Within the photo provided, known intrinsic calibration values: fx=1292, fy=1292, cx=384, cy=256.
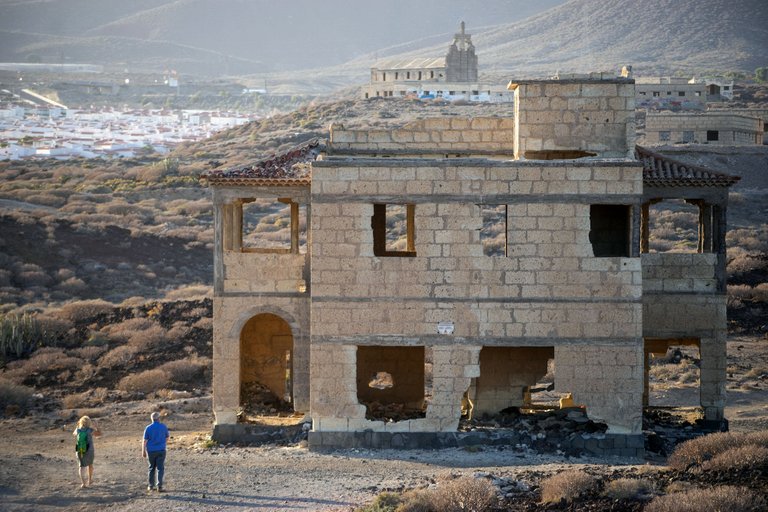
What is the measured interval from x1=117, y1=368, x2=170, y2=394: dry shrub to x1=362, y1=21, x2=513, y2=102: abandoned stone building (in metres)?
67.8

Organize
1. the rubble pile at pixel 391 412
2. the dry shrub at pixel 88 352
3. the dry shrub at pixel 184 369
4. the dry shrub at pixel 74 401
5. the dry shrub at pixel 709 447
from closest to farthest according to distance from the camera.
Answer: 1. the dry shrub at pixel 709 447
2. the rubble pile at pixel 391 412
3. the dry shrub at pixel 74 401
4. the dry shrub at pixel 184 369
5. the dry shrub at pixel 88 352

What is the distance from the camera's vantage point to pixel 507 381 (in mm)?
24797

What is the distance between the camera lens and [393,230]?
175 ft

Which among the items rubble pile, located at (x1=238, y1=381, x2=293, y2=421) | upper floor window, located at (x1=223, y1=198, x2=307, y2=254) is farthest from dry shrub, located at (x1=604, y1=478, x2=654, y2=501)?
upper floor window, located at (x1=223, y1=198, x2=307, y2=254)

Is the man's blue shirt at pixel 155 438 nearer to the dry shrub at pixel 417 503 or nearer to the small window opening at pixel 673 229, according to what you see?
the dry shrub at pixel 417 503

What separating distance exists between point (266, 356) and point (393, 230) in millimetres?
26989

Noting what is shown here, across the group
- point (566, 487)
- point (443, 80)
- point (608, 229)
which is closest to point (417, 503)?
point (566, 487)

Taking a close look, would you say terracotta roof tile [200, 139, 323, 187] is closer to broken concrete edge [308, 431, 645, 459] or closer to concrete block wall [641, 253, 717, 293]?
broken concrete edge [308, 431, 645, 459]

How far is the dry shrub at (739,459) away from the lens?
17734mm

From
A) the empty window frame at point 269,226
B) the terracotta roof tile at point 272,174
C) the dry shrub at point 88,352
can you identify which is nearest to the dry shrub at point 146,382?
the dry shrub at point 88,352

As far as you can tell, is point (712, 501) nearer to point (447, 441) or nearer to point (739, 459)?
point (739, 459)

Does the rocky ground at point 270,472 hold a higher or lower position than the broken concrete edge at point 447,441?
lower

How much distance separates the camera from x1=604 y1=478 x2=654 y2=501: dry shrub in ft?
55.4

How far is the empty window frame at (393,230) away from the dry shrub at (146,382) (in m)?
6.21
